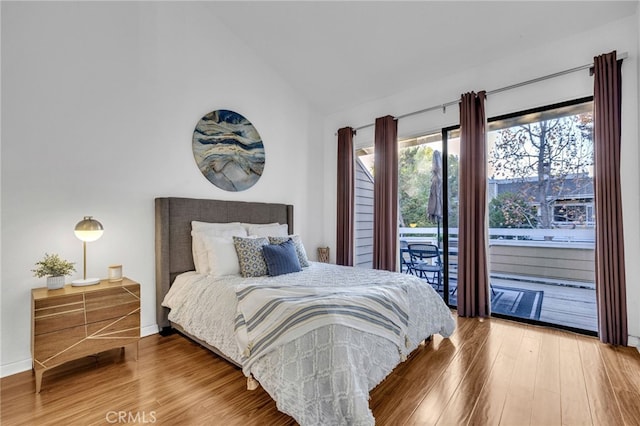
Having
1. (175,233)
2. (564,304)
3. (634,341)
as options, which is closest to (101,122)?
(175,233)

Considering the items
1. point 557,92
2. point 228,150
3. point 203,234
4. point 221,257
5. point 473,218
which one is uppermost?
point 557,92

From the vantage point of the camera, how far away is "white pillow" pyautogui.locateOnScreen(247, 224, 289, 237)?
135 inches

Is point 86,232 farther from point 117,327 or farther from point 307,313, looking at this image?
point 307,313

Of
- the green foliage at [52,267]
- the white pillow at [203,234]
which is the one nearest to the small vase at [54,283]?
the green foliage at [52,267]

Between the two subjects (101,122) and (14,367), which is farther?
(101,122)

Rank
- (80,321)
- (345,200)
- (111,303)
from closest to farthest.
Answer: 1. (80,321)
2. (111,303)
3. (345,200)

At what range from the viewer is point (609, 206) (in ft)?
8.55

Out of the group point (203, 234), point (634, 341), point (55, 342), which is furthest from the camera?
point (203, 234)

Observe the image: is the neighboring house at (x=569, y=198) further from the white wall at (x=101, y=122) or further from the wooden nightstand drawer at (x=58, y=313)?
the wooden nightstand drawer at (x=58, y=313)

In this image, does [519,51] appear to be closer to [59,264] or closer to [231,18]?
[231,18]

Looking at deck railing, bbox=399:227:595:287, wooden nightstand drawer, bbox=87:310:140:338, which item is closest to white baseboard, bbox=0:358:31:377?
wooden nightstand drawer, bbox=87:310:140:338

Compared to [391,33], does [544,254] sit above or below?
below

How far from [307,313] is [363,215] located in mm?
3240

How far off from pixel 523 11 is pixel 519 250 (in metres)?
2.38
